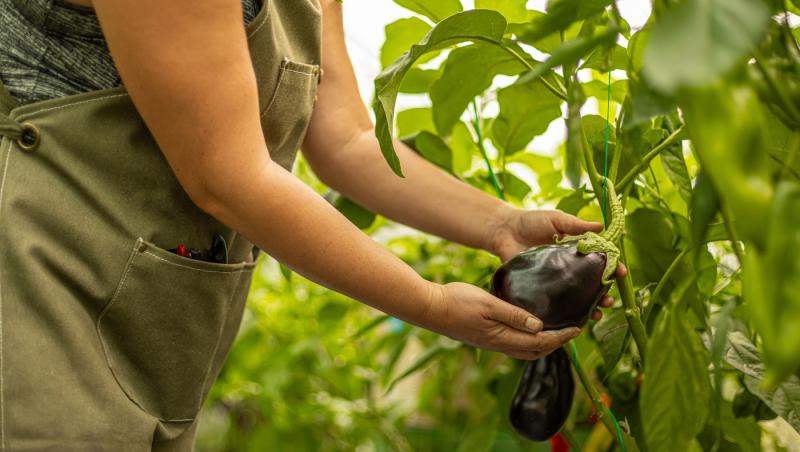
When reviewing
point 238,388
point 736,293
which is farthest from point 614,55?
point 238,388

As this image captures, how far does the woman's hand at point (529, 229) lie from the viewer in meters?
0.84

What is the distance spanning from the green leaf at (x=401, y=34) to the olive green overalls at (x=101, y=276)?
19cm

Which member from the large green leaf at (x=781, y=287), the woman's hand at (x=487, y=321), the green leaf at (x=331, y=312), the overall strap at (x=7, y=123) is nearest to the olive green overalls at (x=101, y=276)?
the overall strap at (x=7, y=123)

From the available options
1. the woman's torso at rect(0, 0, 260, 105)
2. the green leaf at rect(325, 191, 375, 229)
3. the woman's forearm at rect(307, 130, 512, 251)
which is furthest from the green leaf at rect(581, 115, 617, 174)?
the woman's torso at rect(0, 0, 260, 105)

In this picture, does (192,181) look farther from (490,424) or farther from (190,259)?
(490,424)

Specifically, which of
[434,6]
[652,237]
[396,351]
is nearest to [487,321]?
[652,237]

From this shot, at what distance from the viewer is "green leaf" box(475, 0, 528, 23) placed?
2.93 ft

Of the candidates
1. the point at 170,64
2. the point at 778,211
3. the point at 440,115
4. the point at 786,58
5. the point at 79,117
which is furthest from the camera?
the point at 440,115

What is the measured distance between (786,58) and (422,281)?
0.35 metres

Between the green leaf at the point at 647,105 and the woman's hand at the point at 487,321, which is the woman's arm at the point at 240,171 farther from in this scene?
the green leaf at the point at 647,105

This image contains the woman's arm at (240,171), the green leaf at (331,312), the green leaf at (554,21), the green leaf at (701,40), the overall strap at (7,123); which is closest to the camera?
the green leaf at (701,40)

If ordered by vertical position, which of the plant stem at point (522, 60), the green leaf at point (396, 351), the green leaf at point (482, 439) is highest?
the plant stem at point (522, 60)

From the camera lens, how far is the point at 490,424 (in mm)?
1148

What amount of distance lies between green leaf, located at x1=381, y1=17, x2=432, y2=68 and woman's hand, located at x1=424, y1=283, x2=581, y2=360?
0.36m
